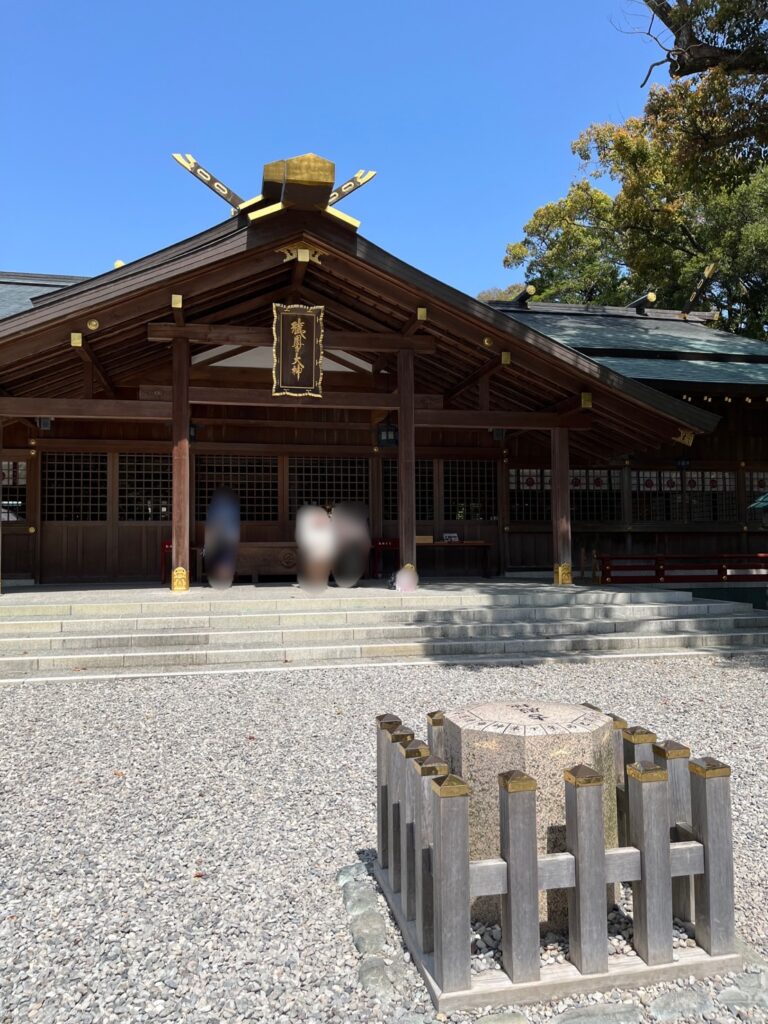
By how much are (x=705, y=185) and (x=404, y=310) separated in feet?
27.6

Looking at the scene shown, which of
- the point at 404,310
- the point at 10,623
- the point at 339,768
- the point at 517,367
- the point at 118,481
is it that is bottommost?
the point at 339,768

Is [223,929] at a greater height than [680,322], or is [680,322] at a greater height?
[680,322]

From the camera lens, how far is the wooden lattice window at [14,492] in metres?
13.0

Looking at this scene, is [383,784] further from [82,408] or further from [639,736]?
[82,408]

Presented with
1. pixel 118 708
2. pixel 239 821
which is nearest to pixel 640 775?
pixel 239 821

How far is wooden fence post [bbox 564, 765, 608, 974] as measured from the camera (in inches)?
81.0

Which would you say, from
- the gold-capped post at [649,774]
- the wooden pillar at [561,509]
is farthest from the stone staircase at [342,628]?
the gold-capped post at [649,774]

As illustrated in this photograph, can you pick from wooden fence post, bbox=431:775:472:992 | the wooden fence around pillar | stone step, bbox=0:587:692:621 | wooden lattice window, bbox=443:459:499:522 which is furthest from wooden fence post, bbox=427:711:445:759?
wooden lattice window, bbox=443:459:499:522

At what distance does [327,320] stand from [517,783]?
11312mm

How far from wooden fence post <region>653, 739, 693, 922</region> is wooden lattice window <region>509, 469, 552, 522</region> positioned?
12.6 m

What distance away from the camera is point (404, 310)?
414 inches

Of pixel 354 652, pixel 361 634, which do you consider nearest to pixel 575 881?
pixel 354 652

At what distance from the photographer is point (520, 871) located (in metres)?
2.02

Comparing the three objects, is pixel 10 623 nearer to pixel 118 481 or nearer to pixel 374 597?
pixel 374 597
